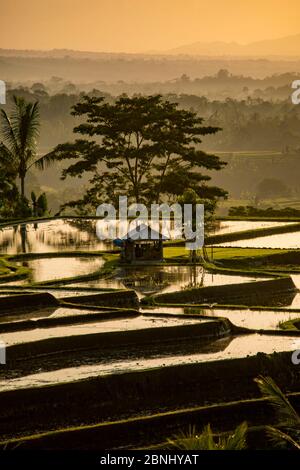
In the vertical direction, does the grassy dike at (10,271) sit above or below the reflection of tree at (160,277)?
above

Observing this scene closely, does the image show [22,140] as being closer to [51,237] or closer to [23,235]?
[23,235]

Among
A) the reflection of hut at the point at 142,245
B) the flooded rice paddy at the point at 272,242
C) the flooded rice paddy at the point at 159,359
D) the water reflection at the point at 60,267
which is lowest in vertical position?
the flooded rice paddy at the point at 159,359

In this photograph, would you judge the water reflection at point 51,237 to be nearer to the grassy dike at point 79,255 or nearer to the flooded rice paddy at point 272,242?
the grassy dike at point 79,255

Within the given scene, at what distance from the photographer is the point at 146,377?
2961cm

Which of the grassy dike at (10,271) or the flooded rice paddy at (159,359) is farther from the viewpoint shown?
the grassy dike at (10,271)

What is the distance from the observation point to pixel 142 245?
49.9 metres

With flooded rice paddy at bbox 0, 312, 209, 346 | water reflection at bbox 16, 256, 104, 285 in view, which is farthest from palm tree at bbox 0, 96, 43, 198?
flooded rice paddy at bbox 0, 312, 209, 346

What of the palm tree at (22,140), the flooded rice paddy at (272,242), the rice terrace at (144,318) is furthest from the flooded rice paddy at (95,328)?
the palm tree at (22,140)

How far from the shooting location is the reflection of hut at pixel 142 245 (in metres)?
49.2

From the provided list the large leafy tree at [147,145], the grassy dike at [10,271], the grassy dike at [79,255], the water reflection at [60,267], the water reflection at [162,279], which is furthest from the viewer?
the large leafy tree at [147,145]

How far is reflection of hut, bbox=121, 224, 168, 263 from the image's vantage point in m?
49.2

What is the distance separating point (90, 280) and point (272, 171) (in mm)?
122672

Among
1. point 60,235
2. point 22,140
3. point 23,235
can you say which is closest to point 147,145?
point 22,140
